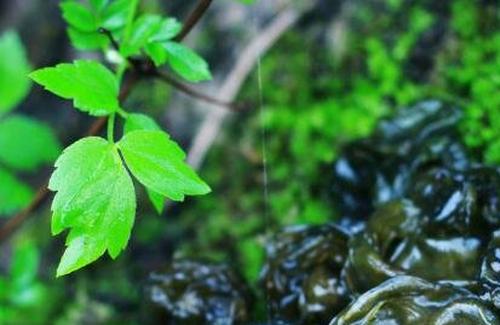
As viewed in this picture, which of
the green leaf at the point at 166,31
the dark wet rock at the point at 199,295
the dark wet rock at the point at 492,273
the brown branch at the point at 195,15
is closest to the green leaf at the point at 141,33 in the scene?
the green leaf at the point at 166,31

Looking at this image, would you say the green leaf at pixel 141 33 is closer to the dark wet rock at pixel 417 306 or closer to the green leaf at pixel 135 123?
the green leaf at pixel 135 123

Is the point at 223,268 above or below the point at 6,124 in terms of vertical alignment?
above

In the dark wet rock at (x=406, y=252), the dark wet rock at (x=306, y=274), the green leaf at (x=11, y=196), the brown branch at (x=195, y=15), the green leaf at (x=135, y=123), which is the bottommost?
the green leaf at (x=11, y=196)

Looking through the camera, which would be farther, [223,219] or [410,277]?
[223,219]

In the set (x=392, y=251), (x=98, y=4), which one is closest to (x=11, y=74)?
(x=98, y=4)

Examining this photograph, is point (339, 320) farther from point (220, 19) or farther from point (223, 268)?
point (220, 19)

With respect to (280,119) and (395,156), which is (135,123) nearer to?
(395,156)

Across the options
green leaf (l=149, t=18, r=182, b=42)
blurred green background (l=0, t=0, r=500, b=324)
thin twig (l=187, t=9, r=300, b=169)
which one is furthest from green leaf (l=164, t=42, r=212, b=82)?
thin twig (l=187, t=9, r=300, b=169)

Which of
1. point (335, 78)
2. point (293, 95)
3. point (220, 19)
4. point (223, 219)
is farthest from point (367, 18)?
point (223, 219)
